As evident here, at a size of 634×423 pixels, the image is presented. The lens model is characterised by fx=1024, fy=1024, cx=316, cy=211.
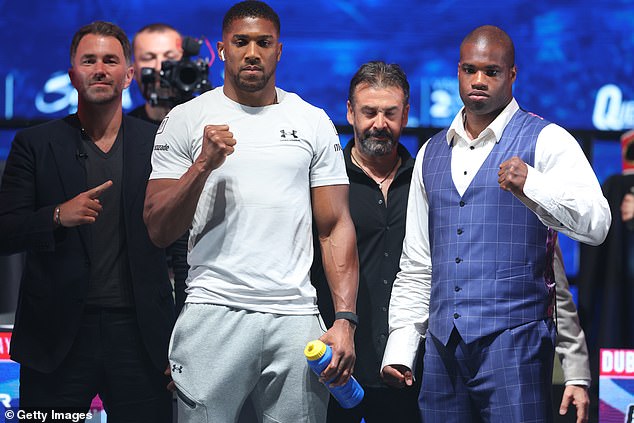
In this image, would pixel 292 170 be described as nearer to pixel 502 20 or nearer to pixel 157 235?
pixel 157 235

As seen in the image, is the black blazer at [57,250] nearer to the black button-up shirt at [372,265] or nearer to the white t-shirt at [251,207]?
the white t-shirt at [251,207]

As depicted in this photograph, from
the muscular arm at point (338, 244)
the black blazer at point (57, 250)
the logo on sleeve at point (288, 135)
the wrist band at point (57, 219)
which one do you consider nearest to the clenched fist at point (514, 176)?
the muscular arm at point (338, 244)

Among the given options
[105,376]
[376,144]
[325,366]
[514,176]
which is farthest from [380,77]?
[105,376]

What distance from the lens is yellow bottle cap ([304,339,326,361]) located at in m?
2.51

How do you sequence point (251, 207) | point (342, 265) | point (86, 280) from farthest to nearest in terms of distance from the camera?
point (86, 280), point (342, 265), point (251, 207)

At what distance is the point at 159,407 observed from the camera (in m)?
2.94

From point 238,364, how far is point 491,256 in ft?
2.36

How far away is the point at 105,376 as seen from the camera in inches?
115

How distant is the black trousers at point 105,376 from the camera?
288 centimetres

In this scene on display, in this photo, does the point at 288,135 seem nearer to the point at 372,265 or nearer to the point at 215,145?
the point at 215,145

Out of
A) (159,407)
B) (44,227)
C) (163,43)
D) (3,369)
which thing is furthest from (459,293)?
(163,43)

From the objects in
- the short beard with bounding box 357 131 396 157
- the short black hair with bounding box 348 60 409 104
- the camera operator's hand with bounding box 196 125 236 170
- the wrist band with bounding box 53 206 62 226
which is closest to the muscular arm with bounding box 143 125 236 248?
the camera operator's hand with bounding box 196 125 236 170

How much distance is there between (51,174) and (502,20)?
9.84 ft

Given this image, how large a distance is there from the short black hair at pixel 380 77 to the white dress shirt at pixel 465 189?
1.26ft
